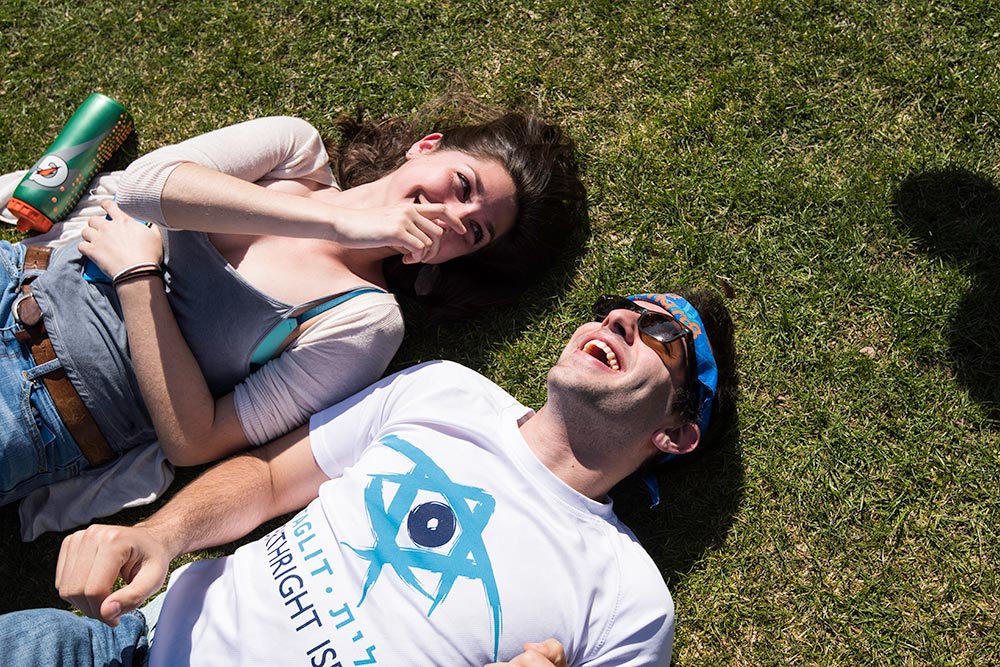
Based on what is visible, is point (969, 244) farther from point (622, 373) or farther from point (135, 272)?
point (135, 272)

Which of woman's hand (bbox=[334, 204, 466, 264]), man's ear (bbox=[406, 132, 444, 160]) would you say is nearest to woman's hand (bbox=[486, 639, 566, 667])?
woman's hand (bbox=[334, 204, 466, 264])

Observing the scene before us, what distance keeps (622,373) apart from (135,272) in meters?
2.26

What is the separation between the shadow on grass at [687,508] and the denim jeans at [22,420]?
2.78 meters

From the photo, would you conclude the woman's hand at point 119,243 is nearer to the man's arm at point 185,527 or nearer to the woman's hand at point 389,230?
the woman's hand at point 389,230

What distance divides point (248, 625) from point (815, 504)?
9.22 feet

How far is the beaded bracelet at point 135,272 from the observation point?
3537 mm

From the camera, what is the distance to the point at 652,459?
376 cm

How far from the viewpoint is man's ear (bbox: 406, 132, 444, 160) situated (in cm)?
410

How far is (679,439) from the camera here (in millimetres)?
3529

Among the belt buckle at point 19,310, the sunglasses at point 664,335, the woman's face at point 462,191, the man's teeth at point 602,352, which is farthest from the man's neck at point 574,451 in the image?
the belt buckle at point 19,310

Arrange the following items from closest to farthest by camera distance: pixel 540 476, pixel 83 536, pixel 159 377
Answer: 1. pixel 83 536
2. pixel 540 476
3. pixel 159 377

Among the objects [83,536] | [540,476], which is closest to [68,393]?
[83,536]

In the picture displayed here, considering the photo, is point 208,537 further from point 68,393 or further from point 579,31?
point 579,31

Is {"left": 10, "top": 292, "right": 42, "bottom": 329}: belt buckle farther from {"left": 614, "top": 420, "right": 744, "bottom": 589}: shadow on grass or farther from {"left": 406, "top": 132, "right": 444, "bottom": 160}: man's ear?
{"left": 614, "top": 420, "right": 744, "bottom": 589}: shadow on grass
